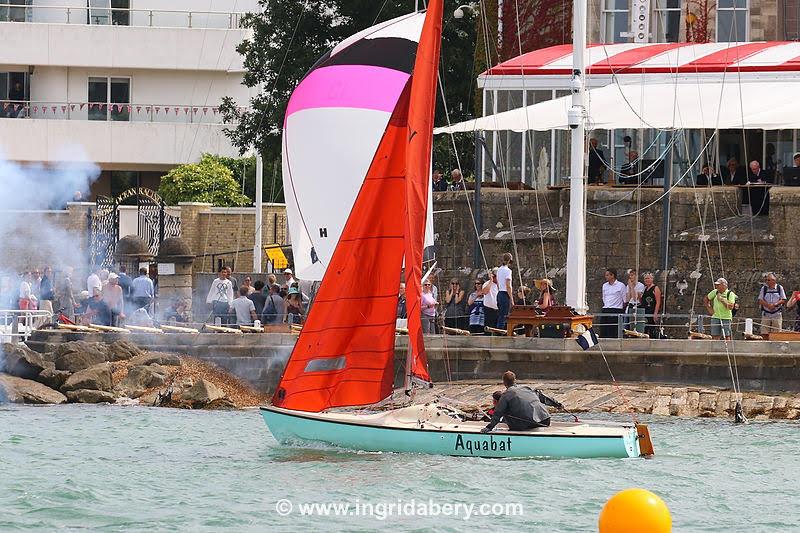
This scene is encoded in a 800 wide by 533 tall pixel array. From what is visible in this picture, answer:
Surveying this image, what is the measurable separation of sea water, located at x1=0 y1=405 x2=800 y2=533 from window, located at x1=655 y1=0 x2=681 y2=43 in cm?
1911

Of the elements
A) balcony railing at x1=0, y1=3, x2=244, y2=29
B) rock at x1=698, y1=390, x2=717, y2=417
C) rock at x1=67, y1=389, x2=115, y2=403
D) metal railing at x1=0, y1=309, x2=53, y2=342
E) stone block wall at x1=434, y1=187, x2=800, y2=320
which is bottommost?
rock at x1=67, y1=389, x2=115, y2=403

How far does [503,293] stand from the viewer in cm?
3522

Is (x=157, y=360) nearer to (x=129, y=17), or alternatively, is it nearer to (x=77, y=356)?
(x=77, y=356)

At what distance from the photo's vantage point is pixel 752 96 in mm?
38406

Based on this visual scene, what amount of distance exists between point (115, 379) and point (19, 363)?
1.93 m

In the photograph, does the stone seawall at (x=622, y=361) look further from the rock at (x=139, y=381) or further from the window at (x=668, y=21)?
the window at (x=668, y=21)

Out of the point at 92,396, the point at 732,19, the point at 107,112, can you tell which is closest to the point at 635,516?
the point at 92,396

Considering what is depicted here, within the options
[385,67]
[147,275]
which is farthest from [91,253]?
[385,67]

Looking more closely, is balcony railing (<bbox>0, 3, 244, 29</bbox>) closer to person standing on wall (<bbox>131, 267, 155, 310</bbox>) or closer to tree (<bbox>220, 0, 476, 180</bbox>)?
tree (<bbox>220, 0, 476, 180</bbox>)

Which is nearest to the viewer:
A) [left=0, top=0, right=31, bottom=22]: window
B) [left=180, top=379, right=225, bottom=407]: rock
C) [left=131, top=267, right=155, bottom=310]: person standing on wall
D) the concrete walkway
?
the concrete walkway

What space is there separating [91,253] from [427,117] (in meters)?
21.7

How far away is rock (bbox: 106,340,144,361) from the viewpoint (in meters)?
36.2

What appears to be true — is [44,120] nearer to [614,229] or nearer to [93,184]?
[93,184]

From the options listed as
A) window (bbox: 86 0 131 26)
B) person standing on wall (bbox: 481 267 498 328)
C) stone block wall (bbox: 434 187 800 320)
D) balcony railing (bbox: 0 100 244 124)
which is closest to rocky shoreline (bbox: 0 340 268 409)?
person standing on wall (bbox: 481 267 498 328)
